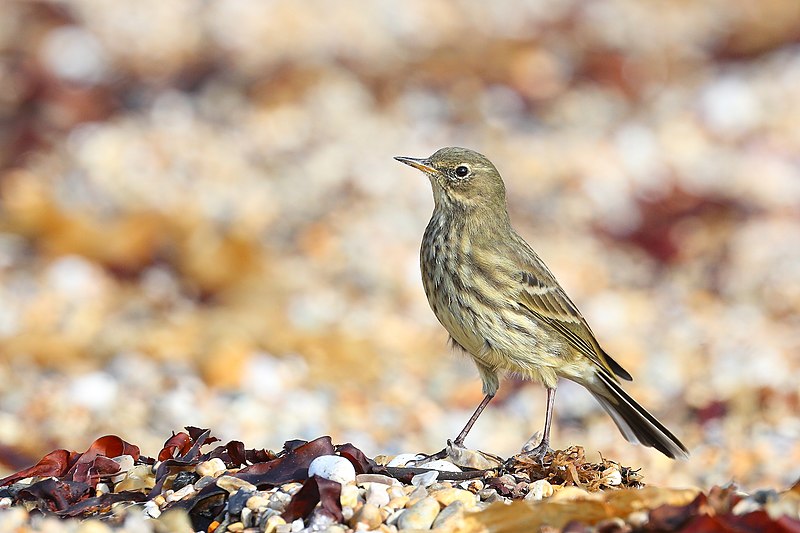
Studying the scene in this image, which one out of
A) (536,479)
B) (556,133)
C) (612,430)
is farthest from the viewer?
(556,133)

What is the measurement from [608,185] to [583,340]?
23.0 ft

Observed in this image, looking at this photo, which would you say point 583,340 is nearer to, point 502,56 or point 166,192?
point 166,192

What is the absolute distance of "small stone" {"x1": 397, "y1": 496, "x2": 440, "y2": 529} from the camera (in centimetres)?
429

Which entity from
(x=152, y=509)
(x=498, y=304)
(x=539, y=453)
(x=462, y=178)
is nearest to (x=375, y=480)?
(x=152, y=509)

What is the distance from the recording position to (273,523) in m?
4.30

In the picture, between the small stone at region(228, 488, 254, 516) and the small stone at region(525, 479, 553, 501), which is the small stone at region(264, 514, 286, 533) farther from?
the small stone at region(525, 479, 553, 501)

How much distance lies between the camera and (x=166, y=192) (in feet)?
39.8

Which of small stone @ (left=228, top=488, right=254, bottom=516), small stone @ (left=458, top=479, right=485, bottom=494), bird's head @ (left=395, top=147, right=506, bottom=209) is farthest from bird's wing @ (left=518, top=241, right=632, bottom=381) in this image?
small stone @ (left=228, top=488, right=254, bottom=516)

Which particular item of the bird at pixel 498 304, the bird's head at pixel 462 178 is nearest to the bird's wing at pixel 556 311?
the bird at pixel 498 304

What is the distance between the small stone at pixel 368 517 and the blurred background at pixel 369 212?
3.31m

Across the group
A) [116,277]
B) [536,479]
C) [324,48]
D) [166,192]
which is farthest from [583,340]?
[324,48]

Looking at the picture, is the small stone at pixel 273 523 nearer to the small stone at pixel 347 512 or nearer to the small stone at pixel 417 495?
the small stone at pixel 347 512

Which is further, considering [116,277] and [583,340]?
[116,277]

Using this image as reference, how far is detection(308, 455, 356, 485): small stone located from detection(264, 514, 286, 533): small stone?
1.09 feet
